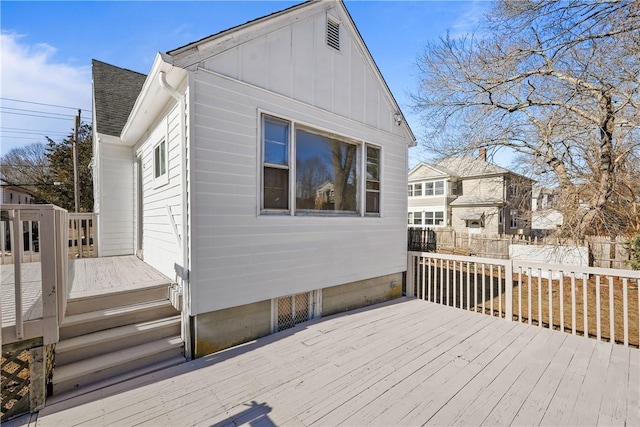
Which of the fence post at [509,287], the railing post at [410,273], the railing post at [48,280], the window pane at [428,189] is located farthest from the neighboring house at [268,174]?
the window pane at [428,189]

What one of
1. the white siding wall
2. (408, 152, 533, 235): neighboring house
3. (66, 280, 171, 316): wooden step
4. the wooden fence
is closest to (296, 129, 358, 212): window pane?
(66, 280, 171, 316): wooden step

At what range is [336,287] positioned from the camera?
16.9ft

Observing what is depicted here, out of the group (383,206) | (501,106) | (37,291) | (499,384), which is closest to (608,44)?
(501,106)

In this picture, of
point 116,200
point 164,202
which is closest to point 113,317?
point 164,202

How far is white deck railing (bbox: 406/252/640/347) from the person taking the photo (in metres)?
3.89

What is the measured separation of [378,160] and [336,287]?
2.69 m

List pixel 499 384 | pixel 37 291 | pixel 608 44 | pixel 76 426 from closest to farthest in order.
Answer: pixel 76 426 < pixel 499 384 < pixel 37 291 < pixel 608 44

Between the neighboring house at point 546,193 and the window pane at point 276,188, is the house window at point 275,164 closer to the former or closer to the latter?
the window pane at point 276,188

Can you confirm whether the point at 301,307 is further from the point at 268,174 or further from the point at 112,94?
the point at 112,94

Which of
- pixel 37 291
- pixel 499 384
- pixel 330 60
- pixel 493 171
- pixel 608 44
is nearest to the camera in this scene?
pixel 499 384

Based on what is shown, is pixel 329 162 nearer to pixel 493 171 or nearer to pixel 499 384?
pixel 499 384

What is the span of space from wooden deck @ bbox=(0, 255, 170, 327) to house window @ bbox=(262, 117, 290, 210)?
1886 millimetres

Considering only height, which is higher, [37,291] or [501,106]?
[501,106]

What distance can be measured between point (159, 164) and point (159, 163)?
2cm
